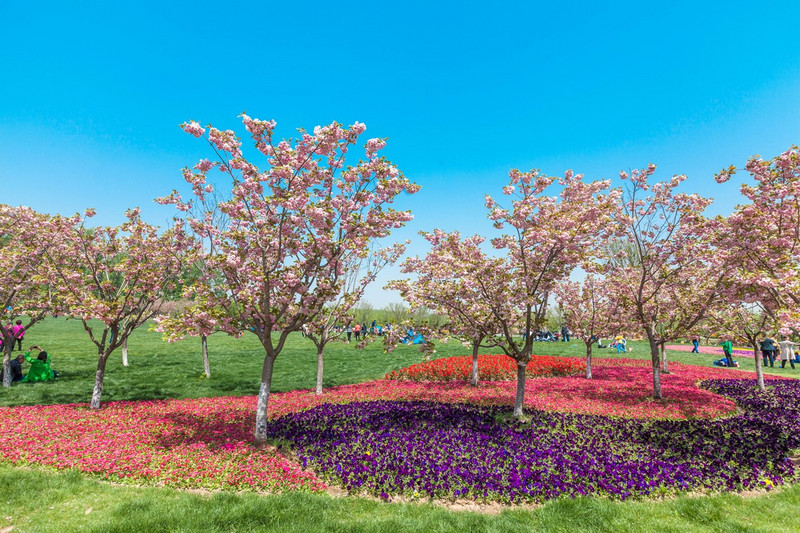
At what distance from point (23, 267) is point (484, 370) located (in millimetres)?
19040

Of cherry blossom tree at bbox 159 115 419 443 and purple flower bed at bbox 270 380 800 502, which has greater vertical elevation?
cherry blossom tree at bbox 159 115 419 443

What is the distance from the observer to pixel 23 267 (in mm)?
14031

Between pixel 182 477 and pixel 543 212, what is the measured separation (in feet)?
33.2

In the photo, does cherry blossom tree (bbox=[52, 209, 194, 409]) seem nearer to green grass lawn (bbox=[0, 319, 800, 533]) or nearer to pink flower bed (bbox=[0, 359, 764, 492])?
pink flower bed (bbox=[0, 359, 764, 492])

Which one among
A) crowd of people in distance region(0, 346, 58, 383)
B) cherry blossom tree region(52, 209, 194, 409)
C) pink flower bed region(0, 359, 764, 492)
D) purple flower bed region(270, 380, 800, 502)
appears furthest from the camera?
crowd of people in distance region(0, 346, 58, 383)

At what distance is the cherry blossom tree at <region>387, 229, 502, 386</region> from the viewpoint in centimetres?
1068

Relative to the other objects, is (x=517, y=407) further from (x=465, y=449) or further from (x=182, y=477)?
(x=182, y=477)

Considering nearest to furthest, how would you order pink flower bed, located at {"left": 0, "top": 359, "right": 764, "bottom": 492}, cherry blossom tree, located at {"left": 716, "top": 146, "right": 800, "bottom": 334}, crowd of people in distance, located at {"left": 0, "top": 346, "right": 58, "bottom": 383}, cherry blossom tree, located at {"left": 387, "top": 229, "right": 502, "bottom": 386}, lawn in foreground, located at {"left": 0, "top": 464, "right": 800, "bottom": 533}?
lawn in foreground, located at {"left": 0, "top": 464, "right": 800, "bottom": 533}, pink flower bed, located at {"left": 0, "top": 359, "right": 764, "bottom": 492}, cherry blossom tree, located at {"left": 716, "top": 146, "right": 800, "bottom": 334}, cherry blossom tree, located at {"left": 387, "top": 229, "right": 502, "bottom": 386}, crowd of people in distance, located at {"left": 0, "top": 346, "right": 58, "bottom": 383}

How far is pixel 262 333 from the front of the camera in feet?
32.1

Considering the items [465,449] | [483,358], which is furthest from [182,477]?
[483,358]

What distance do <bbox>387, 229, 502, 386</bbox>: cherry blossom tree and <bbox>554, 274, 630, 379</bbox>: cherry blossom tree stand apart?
26.5ft

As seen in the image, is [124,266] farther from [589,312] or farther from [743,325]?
[743,325]

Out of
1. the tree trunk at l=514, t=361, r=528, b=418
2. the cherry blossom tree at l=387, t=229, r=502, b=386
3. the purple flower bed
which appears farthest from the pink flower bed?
the cherry blossom tree at l=387, t=229, r=502, b=386

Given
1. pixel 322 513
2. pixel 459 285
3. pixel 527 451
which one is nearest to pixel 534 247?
pixel 459 285
